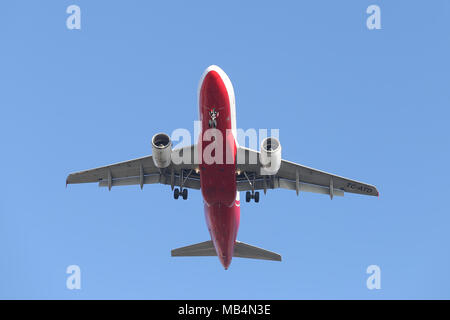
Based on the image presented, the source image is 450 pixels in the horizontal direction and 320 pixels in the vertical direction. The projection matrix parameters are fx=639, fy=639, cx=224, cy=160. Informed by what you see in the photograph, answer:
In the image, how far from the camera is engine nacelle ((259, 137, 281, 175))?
3094 cm

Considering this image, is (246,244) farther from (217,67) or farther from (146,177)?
(217,67)

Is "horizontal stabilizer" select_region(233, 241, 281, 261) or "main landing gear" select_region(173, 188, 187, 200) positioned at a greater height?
"main landing gear" select_region(173, 188, 187, 200)

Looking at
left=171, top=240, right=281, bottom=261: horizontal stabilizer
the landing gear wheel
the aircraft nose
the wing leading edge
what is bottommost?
the aircraft nose

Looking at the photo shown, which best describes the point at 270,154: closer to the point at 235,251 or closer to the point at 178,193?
the point at 178,193

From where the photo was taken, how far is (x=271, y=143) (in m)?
31.2

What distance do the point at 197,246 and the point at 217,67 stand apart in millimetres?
13180

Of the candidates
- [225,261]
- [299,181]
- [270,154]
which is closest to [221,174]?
[270,154]

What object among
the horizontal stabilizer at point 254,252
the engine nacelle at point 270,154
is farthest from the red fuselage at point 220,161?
the horizontal stabilizer at point 254,252

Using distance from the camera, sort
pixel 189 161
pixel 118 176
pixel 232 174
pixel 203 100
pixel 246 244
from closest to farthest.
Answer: pixel 203 100
pixel 232 174
pixel 189 161
pixel 118 176
pixel 246 244

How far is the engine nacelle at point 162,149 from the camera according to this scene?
31.1 m

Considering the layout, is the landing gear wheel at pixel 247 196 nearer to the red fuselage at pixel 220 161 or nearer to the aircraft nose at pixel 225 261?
the red fuselage at pixel 220 161

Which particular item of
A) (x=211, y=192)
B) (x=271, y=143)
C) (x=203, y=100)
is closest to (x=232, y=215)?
(x=211, y=192)

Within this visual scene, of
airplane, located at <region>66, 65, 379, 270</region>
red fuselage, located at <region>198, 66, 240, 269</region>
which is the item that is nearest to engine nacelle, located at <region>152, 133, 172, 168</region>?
airplane, located at <region>66, 65, 379, 270</region>

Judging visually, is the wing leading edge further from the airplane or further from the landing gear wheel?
the landing gear wheel
